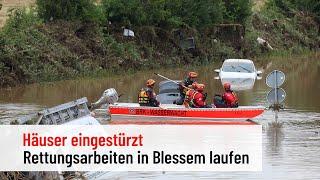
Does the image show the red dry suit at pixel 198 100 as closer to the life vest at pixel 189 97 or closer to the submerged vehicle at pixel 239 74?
the life vest at pixel 189 97

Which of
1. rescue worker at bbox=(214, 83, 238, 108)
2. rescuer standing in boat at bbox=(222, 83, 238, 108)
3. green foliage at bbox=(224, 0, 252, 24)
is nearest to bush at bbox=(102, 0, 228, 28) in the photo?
green foliage at bbox=(224, 0, 252, 24)

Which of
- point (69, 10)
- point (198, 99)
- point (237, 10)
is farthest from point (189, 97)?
point (237, 10)

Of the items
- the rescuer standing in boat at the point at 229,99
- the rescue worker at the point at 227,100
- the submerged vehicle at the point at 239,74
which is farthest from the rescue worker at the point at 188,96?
the submerged vehicle at the point at 239,74

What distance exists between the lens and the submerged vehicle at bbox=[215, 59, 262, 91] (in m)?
40.0

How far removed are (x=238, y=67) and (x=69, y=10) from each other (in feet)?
33.9

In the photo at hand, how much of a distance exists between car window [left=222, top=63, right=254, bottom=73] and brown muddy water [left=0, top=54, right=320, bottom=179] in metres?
0.81

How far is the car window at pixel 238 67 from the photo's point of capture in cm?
4203

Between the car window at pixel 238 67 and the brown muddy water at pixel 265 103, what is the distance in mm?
812

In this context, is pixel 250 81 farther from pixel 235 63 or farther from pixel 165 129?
pixel 165 129

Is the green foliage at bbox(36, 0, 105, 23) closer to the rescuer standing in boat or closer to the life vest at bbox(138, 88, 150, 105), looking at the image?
the life vest at bbox(138, 88, 150, 105)

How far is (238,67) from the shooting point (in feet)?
139

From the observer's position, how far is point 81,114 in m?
21.5

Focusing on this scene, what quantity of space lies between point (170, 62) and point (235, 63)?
7101 millimetres

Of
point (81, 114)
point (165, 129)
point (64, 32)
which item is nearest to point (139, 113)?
point (165, 129)
